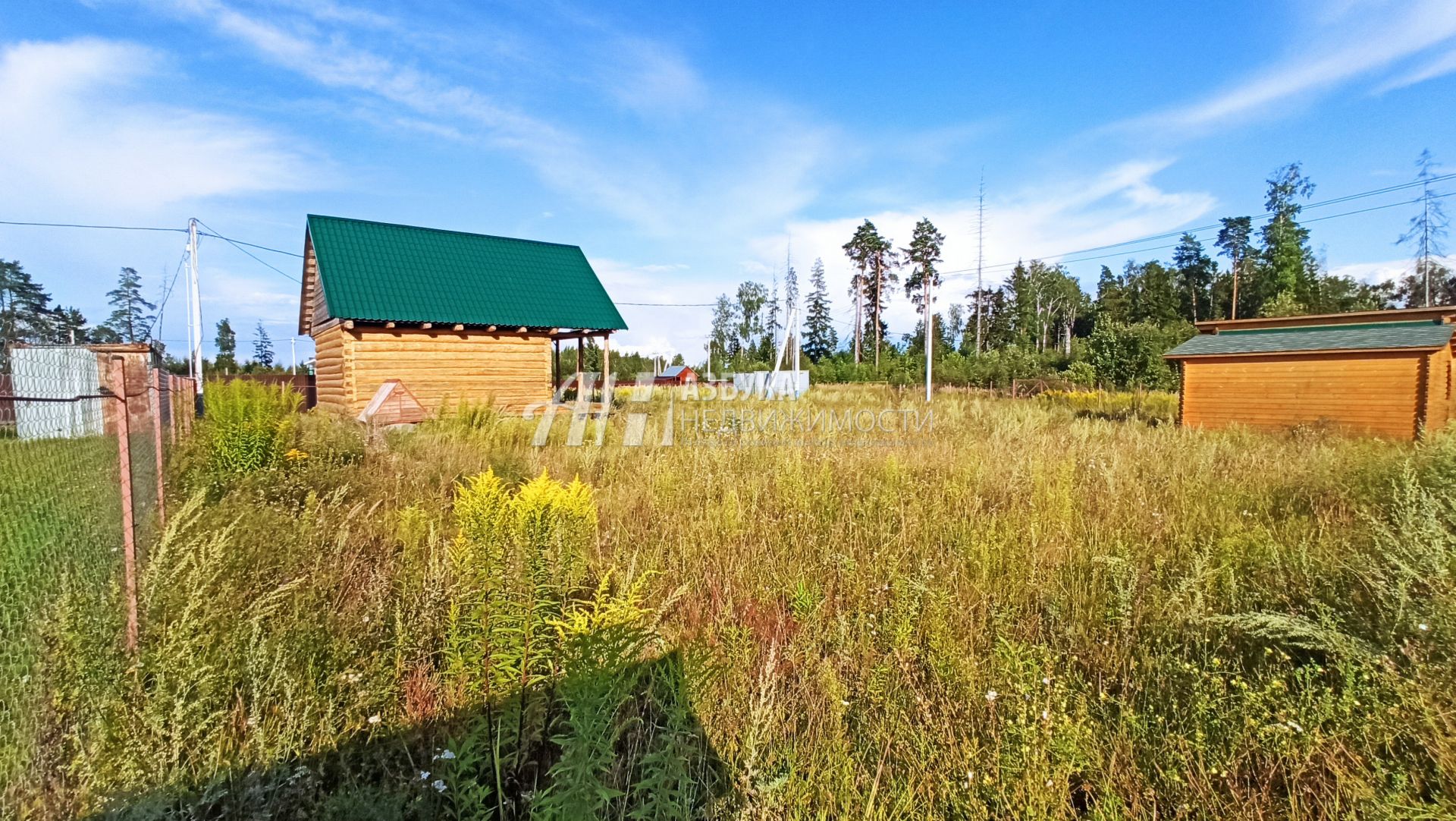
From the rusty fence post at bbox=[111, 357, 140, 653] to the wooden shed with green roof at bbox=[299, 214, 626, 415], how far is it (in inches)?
385

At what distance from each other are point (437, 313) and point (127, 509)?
11740mm

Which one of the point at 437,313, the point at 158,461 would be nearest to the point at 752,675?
the point at 158,461

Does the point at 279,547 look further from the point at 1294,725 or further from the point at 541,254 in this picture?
the point at 541,254

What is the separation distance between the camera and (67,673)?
209 cm

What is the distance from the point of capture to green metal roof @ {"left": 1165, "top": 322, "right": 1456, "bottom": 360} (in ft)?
34.8

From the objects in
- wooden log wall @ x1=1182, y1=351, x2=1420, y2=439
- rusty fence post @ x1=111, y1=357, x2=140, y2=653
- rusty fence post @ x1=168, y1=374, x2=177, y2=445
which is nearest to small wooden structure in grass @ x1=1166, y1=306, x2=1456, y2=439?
wooden log wall @ x1=1182, y1=351, x2=1420, y2=439

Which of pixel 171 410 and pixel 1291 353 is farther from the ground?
pixel 1291 353

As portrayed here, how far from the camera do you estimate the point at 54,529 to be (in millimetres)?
2916

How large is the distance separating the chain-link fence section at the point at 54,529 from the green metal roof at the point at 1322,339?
1673cm

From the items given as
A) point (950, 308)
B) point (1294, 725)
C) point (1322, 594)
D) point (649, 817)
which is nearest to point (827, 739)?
point (649, 817)

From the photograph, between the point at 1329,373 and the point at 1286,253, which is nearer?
the point at 1329,373

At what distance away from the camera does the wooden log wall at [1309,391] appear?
34.8 ft

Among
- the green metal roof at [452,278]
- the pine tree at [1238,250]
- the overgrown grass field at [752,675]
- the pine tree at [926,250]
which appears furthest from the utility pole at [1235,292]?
the overgrown grass field at [752,675]

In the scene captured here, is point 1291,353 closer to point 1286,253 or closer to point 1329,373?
point 1329,373
